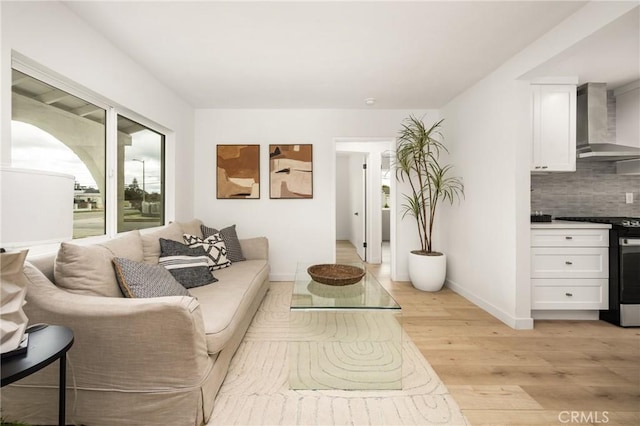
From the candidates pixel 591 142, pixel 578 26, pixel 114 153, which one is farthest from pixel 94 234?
pixel 591 142

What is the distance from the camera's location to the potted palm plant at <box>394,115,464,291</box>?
369 centimetres

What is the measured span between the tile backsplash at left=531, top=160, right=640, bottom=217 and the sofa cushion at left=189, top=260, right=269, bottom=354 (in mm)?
3226

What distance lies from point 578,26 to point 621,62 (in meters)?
1.21

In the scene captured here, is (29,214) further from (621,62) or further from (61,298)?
(621,62)

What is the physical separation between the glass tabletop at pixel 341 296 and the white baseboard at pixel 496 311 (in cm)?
141

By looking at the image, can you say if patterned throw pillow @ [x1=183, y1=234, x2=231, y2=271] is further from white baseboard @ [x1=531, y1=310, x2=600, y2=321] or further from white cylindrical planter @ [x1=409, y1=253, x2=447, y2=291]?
white baseboard @ [x1=531, y1=310, x2=600, y2=321]

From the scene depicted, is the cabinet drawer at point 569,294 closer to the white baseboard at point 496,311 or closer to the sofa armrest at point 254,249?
the white baseboard at point 496,311

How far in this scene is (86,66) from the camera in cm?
211

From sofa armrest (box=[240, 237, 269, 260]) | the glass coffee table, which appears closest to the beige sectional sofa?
the glass coffee table

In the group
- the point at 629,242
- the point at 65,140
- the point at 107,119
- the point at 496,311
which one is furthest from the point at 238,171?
the point at 629,242

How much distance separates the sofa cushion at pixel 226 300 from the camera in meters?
1.66

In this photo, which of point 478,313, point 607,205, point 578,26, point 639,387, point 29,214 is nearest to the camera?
point 29,214

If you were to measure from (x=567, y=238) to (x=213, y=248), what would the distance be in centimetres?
339

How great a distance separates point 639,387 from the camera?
184cm
